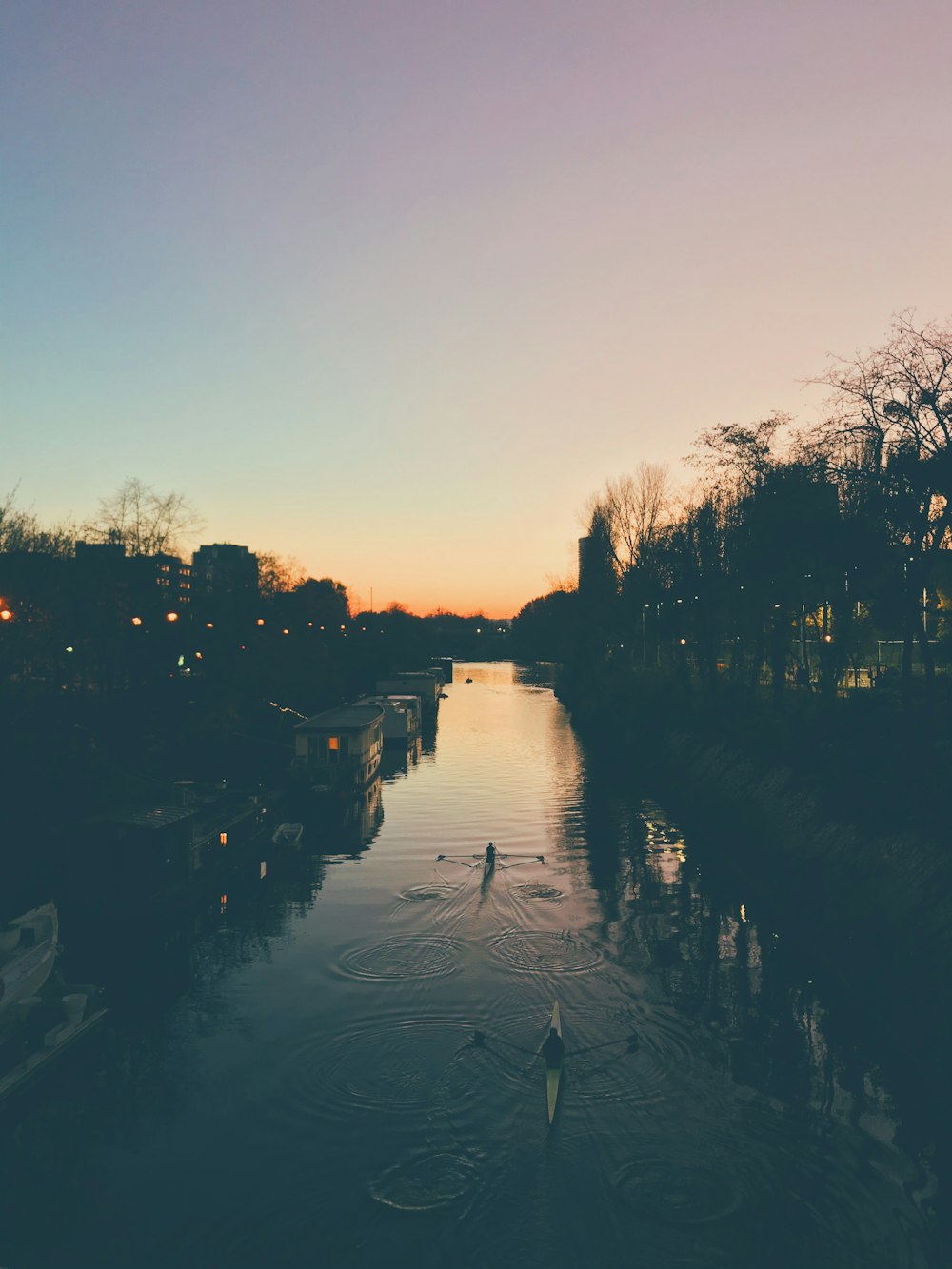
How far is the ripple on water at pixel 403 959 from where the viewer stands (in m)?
29.7

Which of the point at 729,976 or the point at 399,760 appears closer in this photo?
the point at 729,976

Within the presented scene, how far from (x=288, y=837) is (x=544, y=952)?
68.4 feet

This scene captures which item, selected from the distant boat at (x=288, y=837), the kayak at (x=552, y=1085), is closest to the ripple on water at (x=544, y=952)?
the kayak at (x=552, y=1085)

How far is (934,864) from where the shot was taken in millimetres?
27531

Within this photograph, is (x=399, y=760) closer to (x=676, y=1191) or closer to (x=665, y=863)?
(x=665, y=863)

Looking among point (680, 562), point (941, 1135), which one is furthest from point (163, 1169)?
point (680, 562)

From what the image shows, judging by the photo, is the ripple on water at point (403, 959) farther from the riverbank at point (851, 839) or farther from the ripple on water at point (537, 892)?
the riverbank at point (851, 839)

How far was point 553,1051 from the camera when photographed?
2245 cm

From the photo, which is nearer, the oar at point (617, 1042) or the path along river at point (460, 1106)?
the path along river at point (460, 1106)

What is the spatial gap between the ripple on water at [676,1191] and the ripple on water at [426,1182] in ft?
10.4

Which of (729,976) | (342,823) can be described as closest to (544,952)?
(729,976)

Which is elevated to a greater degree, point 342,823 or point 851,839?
point 851,839

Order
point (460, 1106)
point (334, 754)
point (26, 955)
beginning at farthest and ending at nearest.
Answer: point (334, 754) → point (26, 955) → point (460, 1106)

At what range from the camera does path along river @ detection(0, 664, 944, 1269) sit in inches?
670
